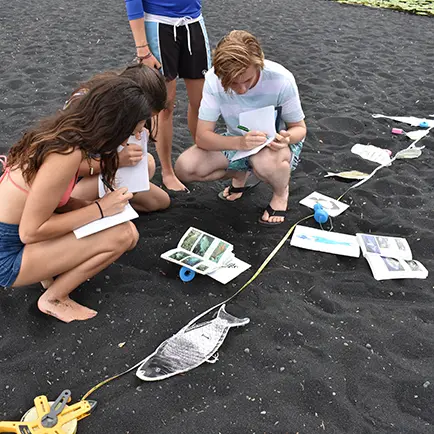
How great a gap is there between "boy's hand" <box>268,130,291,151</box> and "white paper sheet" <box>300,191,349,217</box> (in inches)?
20.4

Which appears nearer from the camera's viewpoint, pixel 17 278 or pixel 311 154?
pixel 17 278

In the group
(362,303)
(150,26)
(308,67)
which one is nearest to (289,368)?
(362,303)

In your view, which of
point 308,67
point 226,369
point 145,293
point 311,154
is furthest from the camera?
point 308,67

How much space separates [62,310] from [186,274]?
0.65 m

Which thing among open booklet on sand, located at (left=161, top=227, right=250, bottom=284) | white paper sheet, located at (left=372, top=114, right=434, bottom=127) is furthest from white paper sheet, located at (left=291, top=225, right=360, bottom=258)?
white paper sheet, located at (left=372, top=114, right=434, bottom=127)

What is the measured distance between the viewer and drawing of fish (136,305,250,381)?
1.90 meters

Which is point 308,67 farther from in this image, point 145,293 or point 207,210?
point 145,293

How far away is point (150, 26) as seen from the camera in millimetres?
2850

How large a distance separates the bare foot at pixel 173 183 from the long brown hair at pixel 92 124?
1.36 metres

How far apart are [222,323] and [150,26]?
6.09 ft

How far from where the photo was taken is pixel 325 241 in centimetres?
272

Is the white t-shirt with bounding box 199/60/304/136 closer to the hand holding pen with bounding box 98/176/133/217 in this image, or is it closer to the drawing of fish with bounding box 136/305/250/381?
the hand holding pen with bounding box 98/176/133/217

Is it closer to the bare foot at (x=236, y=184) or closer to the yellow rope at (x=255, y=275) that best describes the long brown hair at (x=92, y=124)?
the yellow rope at (x=255, y=275)

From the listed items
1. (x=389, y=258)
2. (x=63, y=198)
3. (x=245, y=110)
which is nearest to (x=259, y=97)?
(x=245, y=110)
